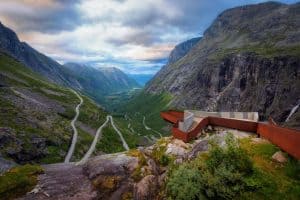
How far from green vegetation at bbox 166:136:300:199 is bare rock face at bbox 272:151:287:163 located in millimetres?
368

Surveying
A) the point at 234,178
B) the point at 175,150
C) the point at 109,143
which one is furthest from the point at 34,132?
the point at 234,178

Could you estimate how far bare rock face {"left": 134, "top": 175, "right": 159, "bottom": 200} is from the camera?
21094mm

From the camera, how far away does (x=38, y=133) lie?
396 feet

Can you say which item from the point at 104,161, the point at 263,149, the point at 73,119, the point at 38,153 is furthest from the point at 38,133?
the point at 263,149

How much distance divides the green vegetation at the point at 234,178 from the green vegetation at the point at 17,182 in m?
11.5

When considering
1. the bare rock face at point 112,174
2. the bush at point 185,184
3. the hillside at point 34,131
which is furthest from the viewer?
the hillside at point 34,131

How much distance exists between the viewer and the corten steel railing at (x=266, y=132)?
18.0 m

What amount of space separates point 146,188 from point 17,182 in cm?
1033

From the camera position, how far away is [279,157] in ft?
64.1

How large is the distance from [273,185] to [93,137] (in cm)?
13875

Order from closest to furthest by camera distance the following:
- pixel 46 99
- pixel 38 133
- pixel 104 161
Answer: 1. pixel 104 161
2. pixel 38 133
3. pixel 46 99

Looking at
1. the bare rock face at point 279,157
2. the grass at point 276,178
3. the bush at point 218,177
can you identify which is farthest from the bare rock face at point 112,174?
the bare rock face at point 279,157

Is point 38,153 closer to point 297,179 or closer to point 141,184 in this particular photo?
point 141,184

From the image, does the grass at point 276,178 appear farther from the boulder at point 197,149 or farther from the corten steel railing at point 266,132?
the boulder at point 197,149
